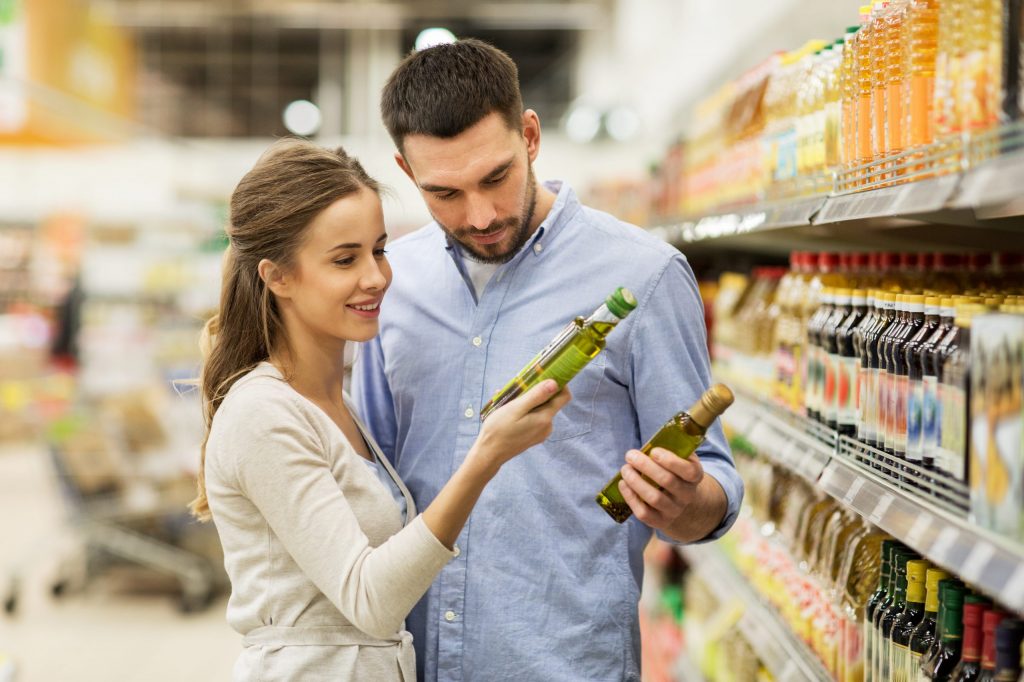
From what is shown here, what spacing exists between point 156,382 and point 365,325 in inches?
202

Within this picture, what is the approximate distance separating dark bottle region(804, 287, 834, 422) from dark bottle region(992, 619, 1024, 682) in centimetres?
89

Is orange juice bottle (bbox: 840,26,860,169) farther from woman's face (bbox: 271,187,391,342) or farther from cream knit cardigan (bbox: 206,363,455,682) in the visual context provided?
cream knit cardigan (bbox: 206,363,455,682)

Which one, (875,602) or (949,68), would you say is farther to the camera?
(875,602)

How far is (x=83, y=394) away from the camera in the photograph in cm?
608

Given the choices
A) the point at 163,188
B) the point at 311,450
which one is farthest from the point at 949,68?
the point at 163,188

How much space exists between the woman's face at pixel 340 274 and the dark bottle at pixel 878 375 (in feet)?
2.70

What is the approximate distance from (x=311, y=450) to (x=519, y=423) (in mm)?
355

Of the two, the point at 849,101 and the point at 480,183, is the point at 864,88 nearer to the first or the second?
the point at 849,101

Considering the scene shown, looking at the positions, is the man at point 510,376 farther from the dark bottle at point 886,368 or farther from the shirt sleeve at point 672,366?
the dark bottle at point 886,368

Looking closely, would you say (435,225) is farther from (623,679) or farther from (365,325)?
(623,679)

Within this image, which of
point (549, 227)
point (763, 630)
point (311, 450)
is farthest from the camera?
point (763, 630)

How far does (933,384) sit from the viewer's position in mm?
1536

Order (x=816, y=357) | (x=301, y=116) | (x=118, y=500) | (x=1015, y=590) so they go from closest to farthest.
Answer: (x=1015, y=590) < (x=816, y=357) < (x=118, y=500) < (x=301, y=116)

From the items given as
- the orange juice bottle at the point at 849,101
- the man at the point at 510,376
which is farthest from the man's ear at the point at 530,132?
the orange juice bottle at the point at 849,101
